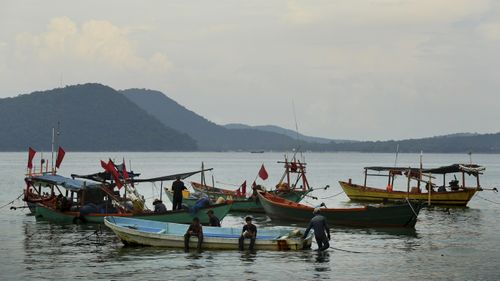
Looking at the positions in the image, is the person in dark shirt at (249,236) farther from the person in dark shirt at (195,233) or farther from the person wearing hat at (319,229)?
the person wearing hat at (319,229)

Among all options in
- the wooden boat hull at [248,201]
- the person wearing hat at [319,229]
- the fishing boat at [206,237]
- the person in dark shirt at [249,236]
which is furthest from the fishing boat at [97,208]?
the person wearing hat at [319,229]

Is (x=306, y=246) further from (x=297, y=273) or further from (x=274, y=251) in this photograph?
(x=297, y=273)

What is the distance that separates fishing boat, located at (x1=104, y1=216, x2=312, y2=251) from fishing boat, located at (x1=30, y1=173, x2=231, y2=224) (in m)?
3.97

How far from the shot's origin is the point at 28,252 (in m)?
33.2

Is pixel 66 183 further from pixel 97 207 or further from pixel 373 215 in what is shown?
pixel 373 215

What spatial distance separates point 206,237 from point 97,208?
12867 millimetres

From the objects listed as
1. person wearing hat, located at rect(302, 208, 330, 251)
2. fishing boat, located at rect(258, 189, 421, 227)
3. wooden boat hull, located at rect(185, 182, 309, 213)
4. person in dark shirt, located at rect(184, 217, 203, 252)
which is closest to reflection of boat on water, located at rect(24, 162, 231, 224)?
fishing boat, located at rect(258, 189, 421, 227)

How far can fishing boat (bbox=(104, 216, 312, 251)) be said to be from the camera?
31359 millimetres

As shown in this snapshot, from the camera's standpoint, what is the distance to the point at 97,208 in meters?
42.5

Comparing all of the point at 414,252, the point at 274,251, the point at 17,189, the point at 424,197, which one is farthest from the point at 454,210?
the point at 17,189

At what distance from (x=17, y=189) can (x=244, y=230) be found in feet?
220

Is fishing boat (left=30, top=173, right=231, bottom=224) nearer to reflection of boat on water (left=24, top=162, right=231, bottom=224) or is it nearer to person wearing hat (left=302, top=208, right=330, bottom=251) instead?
reflection of boat on water (left=24, top=162, right=231, bottom=224)

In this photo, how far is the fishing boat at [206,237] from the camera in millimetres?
31359

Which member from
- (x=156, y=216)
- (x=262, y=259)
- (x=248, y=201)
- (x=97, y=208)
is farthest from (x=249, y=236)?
(x=248, y=201)
